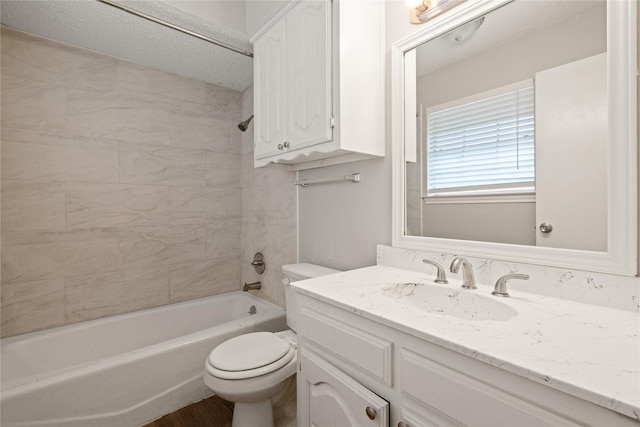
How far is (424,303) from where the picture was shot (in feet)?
3.57

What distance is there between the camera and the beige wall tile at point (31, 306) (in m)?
1.75

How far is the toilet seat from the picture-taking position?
128 cm

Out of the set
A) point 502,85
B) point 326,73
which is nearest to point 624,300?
point 502,85

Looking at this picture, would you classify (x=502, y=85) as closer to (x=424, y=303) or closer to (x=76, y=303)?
(x=424, y=303)

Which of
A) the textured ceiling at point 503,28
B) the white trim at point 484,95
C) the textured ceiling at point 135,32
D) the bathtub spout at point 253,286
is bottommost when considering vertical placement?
the bathtub spout at point 253,286

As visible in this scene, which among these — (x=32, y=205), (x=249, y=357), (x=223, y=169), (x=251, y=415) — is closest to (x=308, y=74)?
(x=249, y=357)

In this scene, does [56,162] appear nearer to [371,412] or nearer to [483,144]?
[371,412]

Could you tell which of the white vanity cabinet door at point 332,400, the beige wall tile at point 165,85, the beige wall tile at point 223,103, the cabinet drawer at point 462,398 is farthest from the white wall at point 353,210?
the beige wall tile at point 165,85

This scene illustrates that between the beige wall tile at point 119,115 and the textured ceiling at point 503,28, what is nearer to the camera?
the textured ceiling at point 503,28

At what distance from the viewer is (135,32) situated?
1.80 meters

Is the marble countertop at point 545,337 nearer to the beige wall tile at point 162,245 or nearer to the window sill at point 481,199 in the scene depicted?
the window sill at point 481,199

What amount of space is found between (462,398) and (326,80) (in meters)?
1.21

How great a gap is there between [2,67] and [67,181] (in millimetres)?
711

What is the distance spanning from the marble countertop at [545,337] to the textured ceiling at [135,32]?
1.73m
